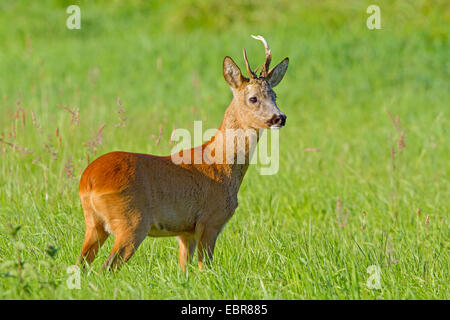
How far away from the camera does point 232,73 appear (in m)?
5.30

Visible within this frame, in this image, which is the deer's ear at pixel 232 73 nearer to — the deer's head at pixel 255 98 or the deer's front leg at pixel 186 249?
the deer's head at pixel 255 98

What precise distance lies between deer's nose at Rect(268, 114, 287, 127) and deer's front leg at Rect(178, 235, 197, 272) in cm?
97

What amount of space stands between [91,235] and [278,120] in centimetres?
147

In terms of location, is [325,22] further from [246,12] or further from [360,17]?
Result: [246,12]

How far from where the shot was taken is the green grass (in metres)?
4.63

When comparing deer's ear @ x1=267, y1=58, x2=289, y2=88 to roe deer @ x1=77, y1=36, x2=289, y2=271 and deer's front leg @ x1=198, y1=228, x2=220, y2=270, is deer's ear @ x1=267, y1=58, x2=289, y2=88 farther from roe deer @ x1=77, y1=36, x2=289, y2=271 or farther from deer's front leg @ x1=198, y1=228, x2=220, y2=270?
deer's front leg @ x1=198, y1=228, x2=220, y2=270

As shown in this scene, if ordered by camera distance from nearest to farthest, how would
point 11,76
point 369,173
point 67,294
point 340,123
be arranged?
point 67,294
point 369,173
point 340,123
point 11,76

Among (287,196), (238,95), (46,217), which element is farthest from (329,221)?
(46,217)

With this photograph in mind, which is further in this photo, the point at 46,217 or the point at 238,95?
the point at 46,217

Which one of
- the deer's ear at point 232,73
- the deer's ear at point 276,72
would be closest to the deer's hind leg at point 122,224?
the deer's ear at point 232,73

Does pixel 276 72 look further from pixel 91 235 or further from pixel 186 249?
pixel 91 235

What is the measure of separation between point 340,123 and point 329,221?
4.60 m

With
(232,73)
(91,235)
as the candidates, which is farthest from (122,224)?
(232,73)

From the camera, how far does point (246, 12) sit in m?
18.8
